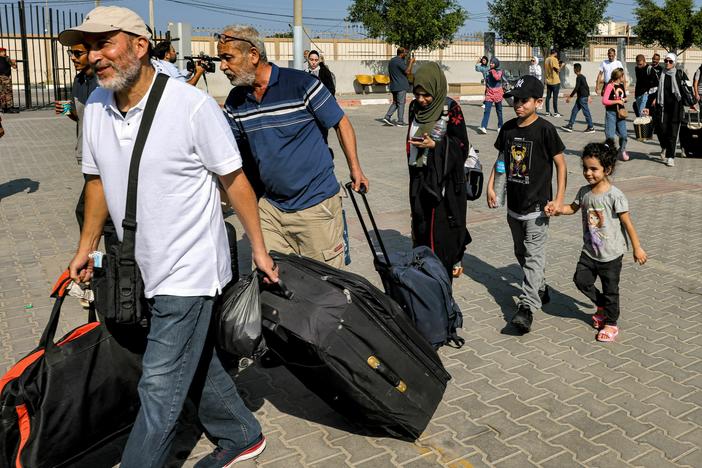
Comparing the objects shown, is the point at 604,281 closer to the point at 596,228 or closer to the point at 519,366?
the point at 596,228

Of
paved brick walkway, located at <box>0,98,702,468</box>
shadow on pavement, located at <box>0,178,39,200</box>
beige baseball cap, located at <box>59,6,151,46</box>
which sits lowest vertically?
paved brick walkway, located at <box>0,98,702,468</box>

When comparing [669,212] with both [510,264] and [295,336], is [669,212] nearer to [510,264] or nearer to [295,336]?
[510,264]

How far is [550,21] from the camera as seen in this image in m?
37.3

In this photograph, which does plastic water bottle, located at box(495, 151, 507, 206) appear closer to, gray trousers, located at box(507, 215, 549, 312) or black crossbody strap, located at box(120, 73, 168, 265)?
gray trousers, located at box(507, 215, 549, 312)

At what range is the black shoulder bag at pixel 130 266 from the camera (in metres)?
2.86

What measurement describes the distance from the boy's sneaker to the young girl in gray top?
8.46 ft

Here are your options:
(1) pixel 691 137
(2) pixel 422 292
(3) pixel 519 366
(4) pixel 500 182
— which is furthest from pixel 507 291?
(1) pixel 691 137

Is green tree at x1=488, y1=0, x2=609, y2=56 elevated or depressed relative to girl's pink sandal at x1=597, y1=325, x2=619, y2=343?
elevated

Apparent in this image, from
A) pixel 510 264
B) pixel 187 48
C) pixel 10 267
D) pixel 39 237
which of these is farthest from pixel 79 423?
Answer: pixel 187 48

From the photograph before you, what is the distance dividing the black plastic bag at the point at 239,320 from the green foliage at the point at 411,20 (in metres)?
32.6

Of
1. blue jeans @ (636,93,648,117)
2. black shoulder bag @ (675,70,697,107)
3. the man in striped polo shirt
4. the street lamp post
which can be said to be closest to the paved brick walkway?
the man in striped polo shirt

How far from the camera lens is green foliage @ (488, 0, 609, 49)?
37.0 meters

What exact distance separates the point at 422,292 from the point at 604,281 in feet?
4.88

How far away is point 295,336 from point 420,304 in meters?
1.24
